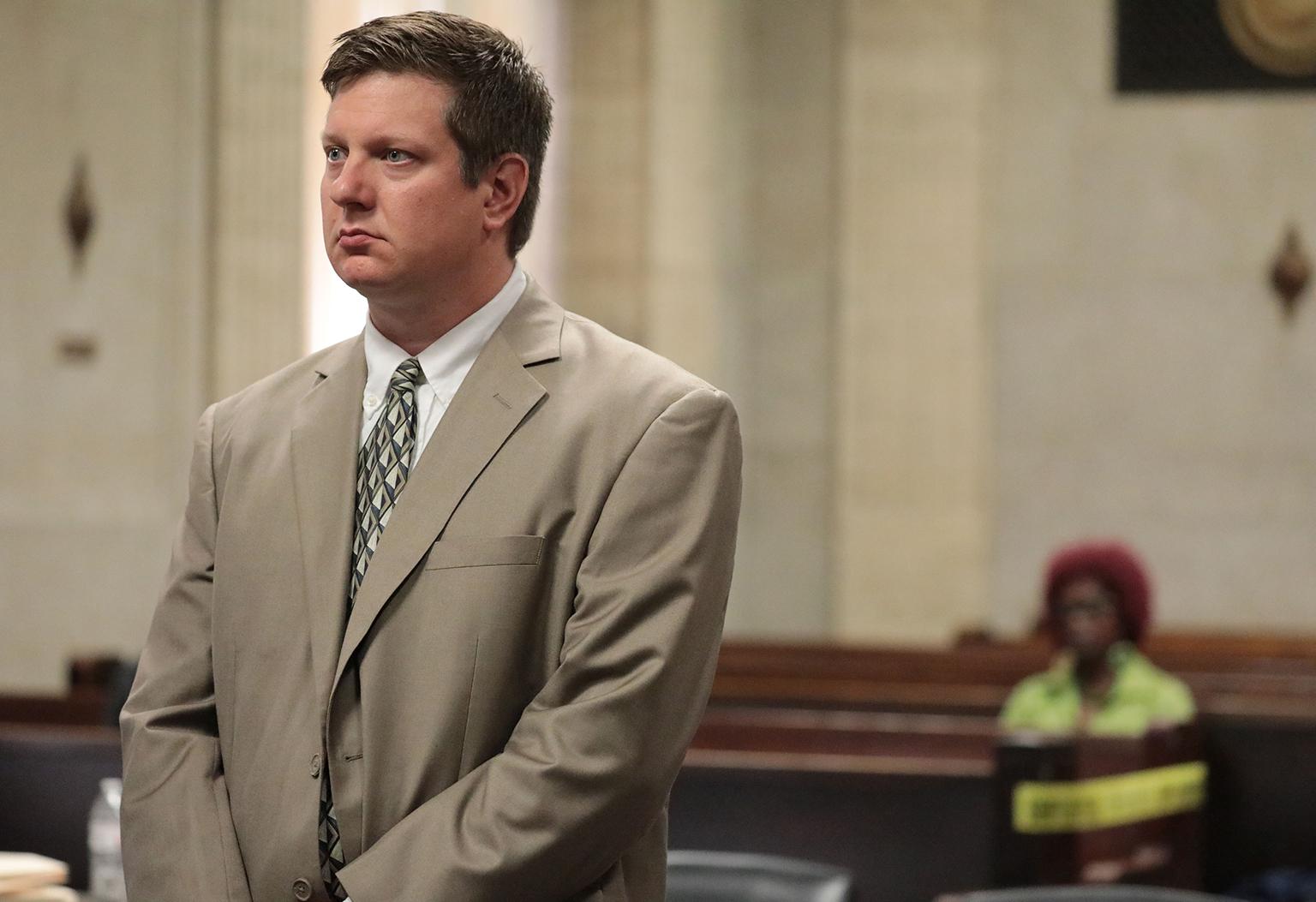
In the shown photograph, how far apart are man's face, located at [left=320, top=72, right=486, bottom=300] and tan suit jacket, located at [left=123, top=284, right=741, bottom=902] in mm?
153

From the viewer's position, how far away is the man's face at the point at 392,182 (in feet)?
6.09

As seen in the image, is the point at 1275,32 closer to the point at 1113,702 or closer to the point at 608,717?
the point at 1113,702

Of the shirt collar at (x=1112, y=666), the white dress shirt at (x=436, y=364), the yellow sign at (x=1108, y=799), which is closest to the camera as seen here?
the white dress shirt at (x=436, y=364)

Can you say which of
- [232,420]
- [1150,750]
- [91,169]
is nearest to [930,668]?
[1150,750]

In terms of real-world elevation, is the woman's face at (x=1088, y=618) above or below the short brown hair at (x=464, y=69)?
below

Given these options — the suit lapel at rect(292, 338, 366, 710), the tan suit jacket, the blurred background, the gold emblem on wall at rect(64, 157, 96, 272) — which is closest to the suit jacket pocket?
the tan suit jacket

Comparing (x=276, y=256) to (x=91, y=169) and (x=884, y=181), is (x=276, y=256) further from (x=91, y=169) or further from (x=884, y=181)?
(x=884, y=181)

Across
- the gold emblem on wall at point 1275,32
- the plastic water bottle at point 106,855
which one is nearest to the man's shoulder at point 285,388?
the plastic water bottle at point 106,855

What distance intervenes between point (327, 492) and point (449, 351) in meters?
0.20

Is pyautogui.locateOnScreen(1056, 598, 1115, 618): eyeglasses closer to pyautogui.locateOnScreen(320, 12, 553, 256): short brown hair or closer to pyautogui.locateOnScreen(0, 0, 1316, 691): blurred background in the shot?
pyautogui.locateOnScreen(0, 0, 1316, 691): blurred background

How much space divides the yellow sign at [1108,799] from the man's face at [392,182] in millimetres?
3262

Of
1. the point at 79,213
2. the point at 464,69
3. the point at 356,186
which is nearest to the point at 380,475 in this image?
the point at 356,186

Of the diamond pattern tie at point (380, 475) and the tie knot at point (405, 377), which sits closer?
the diamond pattern tie at point (380, 475)

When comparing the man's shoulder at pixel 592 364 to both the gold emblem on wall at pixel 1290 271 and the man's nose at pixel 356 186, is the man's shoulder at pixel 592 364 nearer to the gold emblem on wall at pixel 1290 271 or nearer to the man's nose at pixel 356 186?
the man's nose at pixel 356 186
